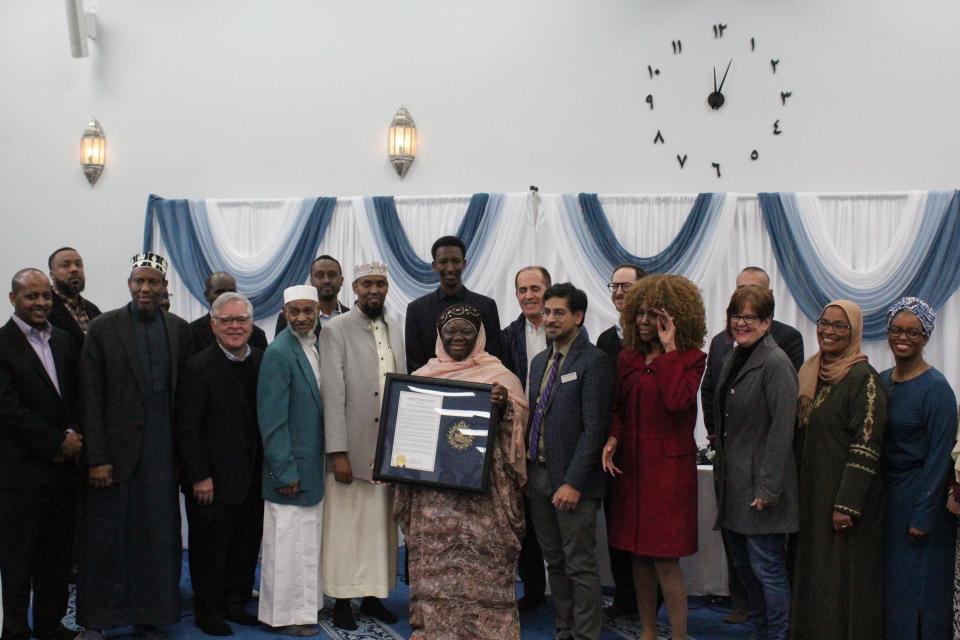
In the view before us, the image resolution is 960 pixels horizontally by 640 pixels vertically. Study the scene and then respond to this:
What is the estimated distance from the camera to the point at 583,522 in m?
4.05

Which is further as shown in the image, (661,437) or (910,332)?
(661,437)

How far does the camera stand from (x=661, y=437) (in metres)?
3.90

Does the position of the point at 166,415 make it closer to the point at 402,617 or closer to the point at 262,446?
the point at 262,446

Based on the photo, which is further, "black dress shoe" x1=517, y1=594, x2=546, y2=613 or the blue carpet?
"black dress shoe" x1=517, y1=594, x2=546, y2=613

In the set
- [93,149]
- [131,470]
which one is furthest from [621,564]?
[93,149]

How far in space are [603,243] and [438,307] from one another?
3.23m

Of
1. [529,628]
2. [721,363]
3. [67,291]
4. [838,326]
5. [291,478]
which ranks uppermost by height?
[67,291]

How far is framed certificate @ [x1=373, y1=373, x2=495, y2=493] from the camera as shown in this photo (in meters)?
4.03

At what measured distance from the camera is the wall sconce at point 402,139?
8.20 m

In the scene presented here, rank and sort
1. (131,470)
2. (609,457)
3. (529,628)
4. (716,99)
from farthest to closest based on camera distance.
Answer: (716,99) < (529,628) < (131,470) < (609,457)

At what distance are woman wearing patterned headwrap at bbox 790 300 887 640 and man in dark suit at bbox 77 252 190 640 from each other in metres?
2.97

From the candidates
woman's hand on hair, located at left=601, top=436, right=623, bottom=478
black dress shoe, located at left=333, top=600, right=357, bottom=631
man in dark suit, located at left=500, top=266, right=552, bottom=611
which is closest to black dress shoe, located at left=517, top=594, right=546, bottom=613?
man in dark suit, located at left=500, top=266, right=552, bottom=611

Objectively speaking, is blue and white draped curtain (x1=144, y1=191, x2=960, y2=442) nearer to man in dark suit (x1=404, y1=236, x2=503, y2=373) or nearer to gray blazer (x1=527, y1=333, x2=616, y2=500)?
man in dark suit (x1=404, y1=236, x2=503, y2=373)

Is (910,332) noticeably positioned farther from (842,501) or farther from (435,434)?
(435,434)
